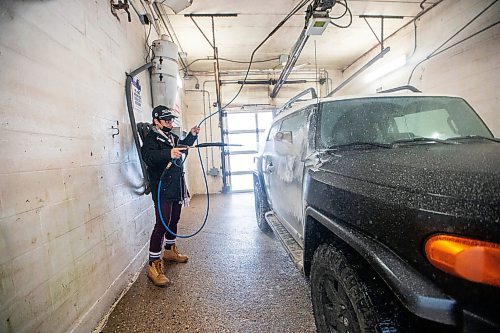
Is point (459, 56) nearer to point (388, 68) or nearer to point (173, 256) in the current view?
point (388, 68)

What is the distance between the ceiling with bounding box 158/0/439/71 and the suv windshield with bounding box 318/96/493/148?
3220mm

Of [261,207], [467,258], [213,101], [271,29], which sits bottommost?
[261,207]

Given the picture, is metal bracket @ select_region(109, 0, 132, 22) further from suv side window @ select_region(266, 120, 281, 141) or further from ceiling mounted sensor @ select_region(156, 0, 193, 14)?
suv side window @ select_region(266, 120, 281, 141)

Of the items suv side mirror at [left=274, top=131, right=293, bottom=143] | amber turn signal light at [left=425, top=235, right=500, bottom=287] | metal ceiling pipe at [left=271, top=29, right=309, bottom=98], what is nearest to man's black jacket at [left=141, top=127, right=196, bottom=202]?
suv side mirror at [left=274, top=131, right=293, bottom=143]

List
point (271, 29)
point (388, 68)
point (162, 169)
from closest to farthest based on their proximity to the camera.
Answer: point (162, 169)
point (271, 29)
point (388, 68)

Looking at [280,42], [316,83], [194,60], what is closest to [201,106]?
[194,60]

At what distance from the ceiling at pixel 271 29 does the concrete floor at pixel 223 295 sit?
12.9 feet

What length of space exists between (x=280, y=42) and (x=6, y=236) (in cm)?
599

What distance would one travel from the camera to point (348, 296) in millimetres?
1122

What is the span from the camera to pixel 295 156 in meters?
2.08

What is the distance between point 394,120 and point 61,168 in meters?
2.35

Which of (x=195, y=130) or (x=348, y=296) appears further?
(x=195, y=130)

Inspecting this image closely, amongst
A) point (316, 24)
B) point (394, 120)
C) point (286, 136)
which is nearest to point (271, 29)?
point (316, 24)

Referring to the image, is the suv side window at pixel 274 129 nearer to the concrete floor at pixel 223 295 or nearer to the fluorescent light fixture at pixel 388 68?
the concrete floor at pixel 223 295
